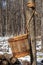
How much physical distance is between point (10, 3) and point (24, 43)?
840 inches

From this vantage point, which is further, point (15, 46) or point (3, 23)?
point (3, 23)

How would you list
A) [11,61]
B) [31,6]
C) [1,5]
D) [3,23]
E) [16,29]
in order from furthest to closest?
[1,5] → [3,23] → [16,29] → [11,61] → [31,6]

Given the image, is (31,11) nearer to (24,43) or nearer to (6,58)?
(24,43)

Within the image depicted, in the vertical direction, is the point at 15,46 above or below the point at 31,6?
below

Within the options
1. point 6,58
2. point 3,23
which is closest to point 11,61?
point 6,58

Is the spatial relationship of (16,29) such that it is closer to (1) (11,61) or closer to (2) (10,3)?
(2) (10,3)

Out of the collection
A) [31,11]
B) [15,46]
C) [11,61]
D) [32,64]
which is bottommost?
[11,61]

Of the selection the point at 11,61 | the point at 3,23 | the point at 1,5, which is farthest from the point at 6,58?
the point at 1,5

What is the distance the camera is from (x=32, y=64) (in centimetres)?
265

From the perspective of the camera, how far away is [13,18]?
2194 cm

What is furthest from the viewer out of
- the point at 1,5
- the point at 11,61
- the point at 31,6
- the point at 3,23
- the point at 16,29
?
the point at 1,5

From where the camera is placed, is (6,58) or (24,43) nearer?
(24,43)

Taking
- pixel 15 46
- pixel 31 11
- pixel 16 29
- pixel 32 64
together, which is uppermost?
pixel 31 11

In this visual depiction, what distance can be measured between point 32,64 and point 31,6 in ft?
2.46
